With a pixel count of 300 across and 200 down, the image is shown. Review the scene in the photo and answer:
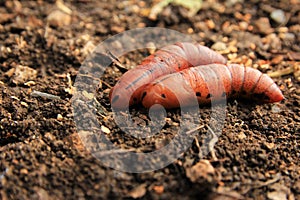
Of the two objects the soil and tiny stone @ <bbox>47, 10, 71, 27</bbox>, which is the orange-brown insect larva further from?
tiny stone @ <bbox>47, 10, 71, 27</bbox>

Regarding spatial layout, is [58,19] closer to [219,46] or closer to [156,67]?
[156,67]

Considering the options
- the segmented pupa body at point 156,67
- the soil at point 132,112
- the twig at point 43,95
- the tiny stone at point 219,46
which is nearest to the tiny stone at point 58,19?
the soil at point 132,112

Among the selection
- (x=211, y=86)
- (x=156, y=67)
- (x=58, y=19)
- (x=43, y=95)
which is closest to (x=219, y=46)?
(x=211, y=86)

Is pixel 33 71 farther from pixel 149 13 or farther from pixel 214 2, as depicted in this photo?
pixel 214 2

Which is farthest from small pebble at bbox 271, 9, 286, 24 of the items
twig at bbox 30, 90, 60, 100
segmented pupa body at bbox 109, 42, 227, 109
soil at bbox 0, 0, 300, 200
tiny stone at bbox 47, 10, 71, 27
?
twig at bbox 30, 90, 60, 100

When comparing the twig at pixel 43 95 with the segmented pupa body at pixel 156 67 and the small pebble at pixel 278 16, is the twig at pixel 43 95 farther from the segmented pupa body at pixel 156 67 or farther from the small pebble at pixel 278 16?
the small pebble at pixel 278 16

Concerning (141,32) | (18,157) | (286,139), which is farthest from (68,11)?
(286,139)
